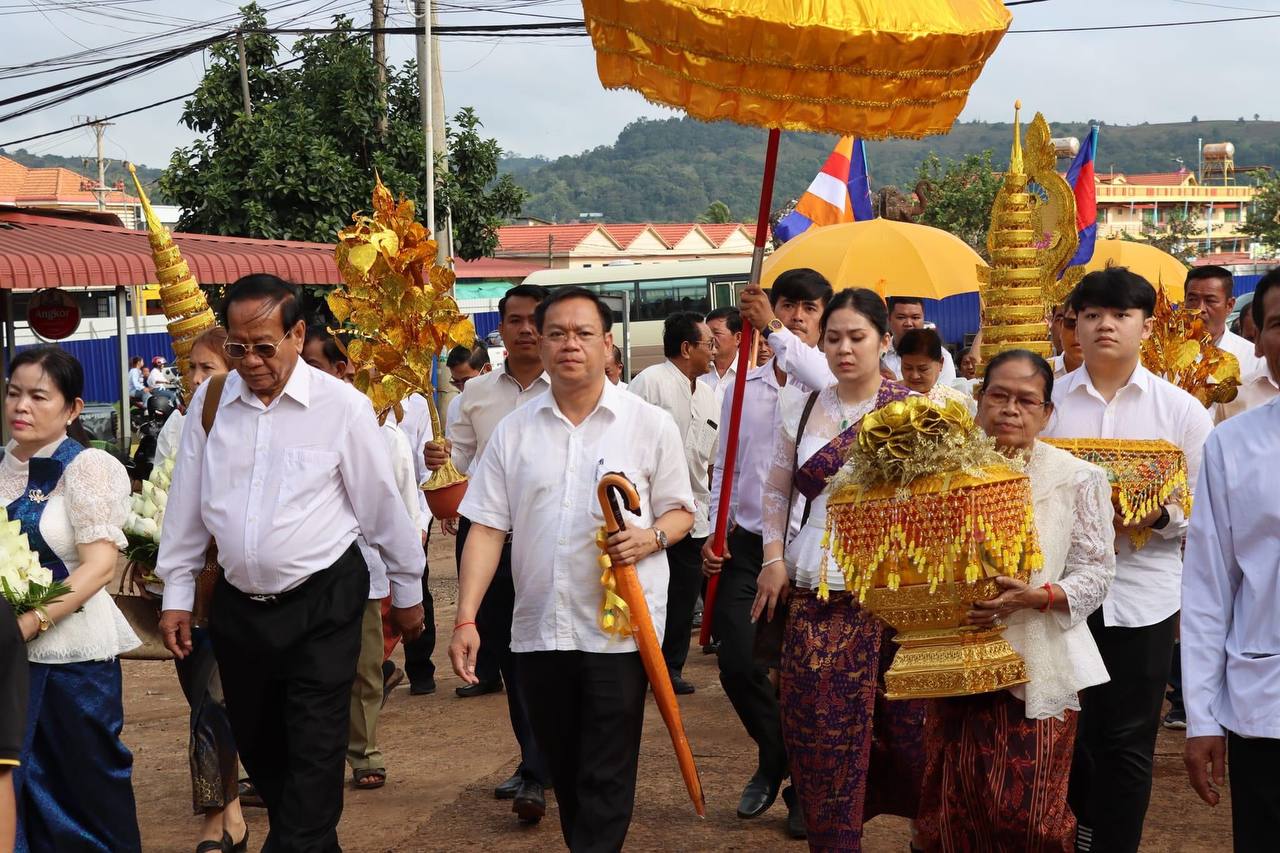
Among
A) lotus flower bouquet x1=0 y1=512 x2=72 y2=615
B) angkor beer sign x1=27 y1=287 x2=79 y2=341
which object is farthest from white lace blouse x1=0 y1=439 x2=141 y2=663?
angkor beer sign x1=27 y1=287 x2=79 y2=341

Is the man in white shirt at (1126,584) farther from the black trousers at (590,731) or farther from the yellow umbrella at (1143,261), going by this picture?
the yellow umbrella at (1143,261)

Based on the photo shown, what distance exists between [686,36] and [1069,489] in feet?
6.36

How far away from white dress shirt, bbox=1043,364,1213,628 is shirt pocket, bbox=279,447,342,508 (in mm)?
2543

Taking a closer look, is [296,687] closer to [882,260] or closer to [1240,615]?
[1240,615]

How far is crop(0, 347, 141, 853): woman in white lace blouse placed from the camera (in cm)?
493

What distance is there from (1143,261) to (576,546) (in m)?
10.3

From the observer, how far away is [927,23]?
4.98 meters

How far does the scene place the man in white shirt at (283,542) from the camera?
4754 mm

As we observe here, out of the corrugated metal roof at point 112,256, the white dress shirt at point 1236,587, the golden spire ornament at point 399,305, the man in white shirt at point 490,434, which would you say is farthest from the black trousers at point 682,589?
the corrugated metal roof at point 112,256

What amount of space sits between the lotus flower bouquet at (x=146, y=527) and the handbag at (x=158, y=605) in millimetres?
94

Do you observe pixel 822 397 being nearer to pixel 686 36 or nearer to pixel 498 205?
pixel 686 36

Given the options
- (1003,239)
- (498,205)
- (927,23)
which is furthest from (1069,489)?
(498,205)

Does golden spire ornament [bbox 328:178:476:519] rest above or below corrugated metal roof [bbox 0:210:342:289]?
below

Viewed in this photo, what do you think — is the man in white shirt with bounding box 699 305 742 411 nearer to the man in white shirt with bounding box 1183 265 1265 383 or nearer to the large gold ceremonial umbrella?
the man in white shirt with bounding box 1183 265 1265 383
